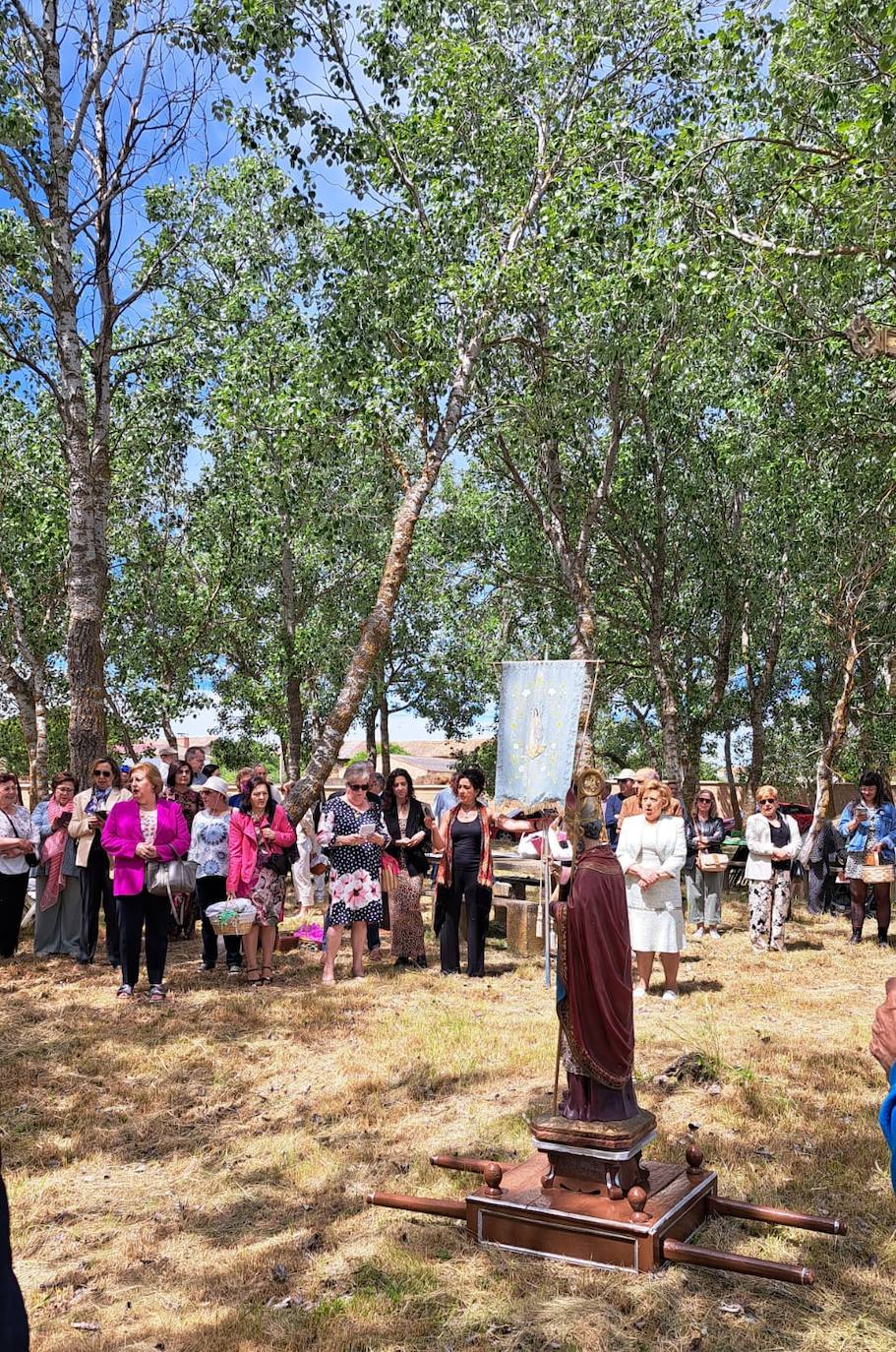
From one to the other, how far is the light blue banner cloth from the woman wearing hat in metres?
2.68

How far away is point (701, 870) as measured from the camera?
12.8 m

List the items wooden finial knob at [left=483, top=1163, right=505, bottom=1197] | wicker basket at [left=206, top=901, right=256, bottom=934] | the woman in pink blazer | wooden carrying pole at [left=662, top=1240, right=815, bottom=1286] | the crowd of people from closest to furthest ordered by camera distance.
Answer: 1. wooden carrying pole at [left=662, top=1240, right=815, bottom=1286]
2. wooden finial knob at [left=483, top=1163, right=505, bottom=1197]
3. the woman in pink blazer
4. the crowd of people
5. wicker basket at [left=206, top=901, right=256, bottom=934]

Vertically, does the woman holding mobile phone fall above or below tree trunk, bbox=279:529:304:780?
below

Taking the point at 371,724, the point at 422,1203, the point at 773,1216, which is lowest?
the point at 422,1203

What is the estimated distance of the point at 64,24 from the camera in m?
11.9

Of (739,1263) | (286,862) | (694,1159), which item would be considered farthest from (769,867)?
(739,1263)

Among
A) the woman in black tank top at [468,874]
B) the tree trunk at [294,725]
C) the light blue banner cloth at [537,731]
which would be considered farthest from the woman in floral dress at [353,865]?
the tree trunk at [294,725]

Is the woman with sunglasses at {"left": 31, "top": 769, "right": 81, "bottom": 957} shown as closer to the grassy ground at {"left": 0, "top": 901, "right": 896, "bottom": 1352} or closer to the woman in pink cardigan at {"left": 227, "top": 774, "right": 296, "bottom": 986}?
the grassy ground at {"left": 0, "top": 901, "right": 896, "bottom": 1352}

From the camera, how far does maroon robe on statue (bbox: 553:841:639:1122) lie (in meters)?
4.90

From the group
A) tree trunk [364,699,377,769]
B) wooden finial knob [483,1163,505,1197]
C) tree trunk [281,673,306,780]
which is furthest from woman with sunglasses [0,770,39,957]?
tree trunk [364,699,377,769]

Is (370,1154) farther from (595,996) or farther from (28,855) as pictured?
(28,855)

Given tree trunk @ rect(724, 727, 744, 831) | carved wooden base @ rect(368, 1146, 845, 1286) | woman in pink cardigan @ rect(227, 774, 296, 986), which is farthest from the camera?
tree trunk @ rect(724, 727, 744, 831)

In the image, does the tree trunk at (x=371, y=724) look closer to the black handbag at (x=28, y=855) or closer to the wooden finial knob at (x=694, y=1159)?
the black handbag at (x=28, y=855)

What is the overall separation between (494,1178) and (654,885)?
16.2 ft
